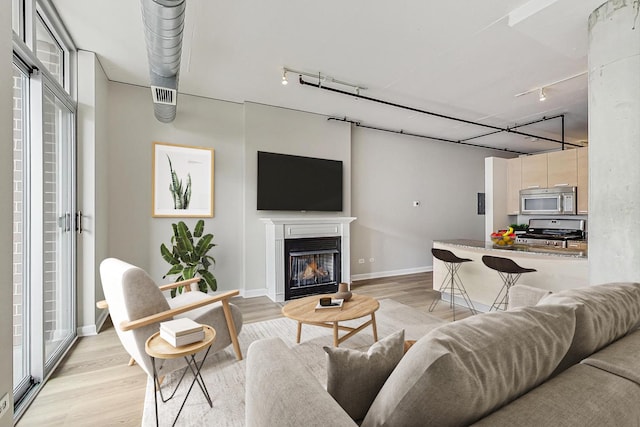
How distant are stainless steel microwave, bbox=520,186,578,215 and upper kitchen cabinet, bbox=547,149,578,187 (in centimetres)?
10

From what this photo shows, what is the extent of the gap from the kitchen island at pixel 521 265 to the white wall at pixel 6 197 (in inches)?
163

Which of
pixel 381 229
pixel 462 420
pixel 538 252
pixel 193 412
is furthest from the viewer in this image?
pixel 381 229

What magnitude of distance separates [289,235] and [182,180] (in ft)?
5.46

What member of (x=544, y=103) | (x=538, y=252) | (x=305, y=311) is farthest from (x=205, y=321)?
(x=544, y=103)

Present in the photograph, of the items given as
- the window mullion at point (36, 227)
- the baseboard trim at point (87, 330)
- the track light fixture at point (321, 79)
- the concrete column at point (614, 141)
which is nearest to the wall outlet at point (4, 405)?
the window mullion at point (36, 227)

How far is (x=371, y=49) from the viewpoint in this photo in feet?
10.1

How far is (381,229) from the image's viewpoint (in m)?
5.98

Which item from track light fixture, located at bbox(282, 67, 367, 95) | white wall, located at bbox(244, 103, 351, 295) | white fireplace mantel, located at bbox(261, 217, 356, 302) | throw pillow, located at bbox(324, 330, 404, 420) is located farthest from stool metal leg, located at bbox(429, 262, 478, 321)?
throw pillow, located at bbox(324, 330, 404, 420)

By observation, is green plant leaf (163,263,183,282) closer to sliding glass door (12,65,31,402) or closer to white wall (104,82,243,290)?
white wall (104,82,243,290)

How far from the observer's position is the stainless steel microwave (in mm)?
5249

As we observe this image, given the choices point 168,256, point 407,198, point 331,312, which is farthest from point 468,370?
point 407,198

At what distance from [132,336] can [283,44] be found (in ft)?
9.13

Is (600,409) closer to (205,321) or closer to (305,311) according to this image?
(305,311)

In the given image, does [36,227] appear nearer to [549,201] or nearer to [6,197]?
[6,197]
